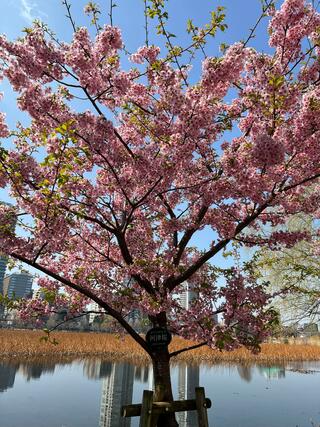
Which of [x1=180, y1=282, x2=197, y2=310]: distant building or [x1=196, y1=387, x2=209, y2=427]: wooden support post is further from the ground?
[x1=180, y1=282, x2=197, y2=310]: distant building

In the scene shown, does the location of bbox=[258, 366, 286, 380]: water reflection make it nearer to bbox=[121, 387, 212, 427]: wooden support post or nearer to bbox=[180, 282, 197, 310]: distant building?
bbox=[180, 282, 197, 310]: distant building

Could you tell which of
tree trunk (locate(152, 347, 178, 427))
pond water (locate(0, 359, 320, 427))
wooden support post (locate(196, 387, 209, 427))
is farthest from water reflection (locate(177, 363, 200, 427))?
wooden support post (locate(196, 387, 209, 427))

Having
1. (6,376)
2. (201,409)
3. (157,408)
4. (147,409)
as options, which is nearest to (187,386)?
(6,376)

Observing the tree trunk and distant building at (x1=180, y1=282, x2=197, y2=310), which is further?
distant building at (x1=180, y1=282, x2=197, y2=310)

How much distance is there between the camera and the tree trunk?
5.79m

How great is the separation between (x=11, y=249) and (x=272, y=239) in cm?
494

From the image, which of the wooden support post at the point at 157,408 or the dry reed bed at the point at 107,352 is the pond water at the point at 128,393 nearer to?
the dry reed bed at the point at 107,352

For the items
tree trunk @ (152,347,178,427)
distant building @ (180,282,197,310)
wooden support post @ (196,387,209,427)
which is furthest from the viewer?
distant building @ (180,282,197,310)

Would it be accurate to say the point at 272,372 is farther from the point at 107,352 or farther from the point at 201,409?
the point at 201,409

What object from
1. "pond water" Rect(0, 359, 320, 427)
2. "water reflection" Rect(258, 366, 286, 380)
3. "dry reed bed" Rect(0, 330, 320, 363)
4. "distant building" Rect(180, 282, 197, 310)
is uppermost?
"distant building" Rect(180, 282, 197, 310)

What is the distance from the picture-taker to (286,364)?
87.6ft

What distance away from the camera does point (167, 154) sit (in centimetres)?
602

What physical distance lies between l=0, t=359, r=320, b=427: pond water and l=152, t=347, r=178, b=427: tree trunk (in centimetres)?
522

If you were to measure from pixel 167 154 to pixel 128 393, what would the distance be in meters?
12.4
